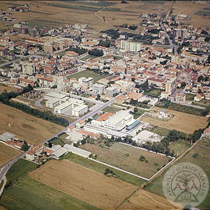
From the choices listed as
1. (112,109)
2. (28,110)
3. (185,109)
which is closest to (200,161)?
(185,109)

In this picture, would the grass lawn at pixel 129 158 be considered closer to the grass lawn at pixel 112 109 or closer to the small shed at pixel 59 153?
the small shed at pixel 59 153

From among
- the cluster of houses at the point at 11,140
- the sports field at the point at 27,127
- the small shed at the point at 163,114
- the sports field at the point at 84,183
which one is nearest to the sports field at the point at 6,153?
the cluster of houses at the point at 11,140

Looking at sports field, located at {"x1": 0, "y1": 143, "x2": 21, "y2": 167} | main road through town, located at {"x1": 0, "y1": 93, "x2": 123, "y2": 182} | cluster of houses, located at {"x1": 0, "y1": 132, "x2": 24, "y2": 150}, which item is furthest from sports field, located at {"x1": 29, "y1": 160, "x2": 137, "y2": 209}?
cluster of houses, located at {"x1": 0, "y1": 132, "x2": 24, "y2": 150}

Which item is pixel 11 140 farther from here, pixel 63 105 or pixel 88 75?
pixel 88 75

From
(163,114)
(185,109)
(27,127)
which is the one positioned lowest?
(27,127)

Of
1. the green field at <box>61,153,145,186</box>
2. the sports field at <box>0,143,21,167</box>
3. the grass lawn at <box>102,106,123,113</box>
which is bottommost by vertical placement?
the green field at <box>61,153,145,186</box>

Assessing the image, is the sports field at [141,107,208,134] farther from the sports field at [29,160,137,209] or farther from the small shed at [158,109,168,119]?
the sports field at [29,160,137,209]

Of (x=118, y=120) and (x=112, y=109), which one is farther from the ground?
(x=118, y=120)

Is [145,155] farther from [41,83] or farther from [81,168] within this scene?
[41,83]
